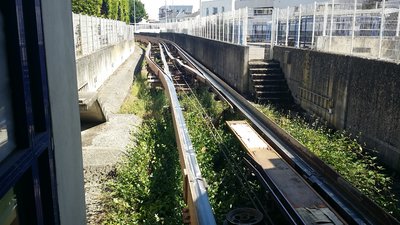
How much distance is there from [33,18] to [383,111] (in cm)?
675

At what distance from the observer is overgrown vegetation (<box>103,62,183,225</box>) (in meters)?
5.40

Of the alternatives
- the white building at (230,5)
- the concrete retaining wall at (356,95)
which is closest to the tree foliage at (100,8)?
the white building at (230,5)

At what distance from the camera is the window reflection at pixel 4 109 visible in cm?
162

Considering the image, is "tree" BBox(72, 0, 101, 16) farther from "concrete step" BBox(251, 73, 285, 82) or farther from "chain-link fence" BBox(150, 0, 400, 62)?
"concrete step" BBox(251, 73, 285, 82)

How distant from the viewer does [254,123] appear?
28.7 feet

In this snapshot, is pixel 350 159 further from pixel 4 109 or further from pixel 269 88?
pixel 4 109

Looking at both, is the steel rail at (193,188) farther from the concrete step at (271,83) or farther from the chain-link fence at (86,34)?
the chain-link fence at (86,34)

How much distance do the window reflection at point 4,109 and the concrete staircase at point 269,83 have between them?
1110 centimetres

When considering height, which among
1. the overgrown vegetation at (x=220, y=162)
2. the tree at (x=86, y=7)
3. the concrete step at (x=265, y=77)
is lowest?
the overgrown vegetation at (x=220, y=162)

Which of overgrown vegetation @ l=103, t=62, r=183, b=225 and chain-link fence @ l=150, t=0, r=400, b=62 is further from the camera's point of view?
chain-link fence @ l=150, t=0, r=400, b=62

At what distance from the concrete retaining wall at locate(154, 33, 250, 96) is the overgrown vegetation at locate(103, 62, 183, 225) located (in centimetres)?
586

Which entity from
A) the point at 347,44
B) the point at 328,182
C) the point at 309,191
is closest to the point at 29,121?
the point at 309,191

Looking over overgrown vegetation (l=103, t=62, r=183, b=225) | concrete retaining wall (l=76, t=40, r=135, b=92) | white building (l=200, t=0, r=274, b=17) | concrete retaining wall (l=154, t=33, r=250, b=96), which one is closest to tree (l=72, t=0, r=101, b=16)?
concrete retaining wall (l=76, t=40, r=135, b=92)

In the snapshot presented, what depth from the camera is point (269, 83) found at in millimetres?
13148
